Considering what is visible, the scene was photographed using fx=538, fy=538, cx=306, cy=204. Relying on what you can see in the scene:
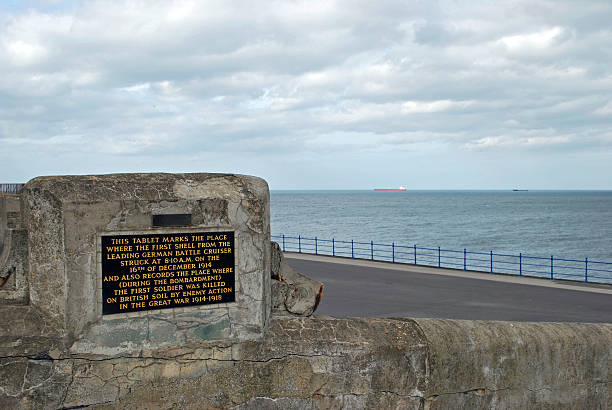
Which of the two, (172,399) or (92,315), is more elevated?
(92,315)

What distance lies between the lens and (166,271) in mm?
5098

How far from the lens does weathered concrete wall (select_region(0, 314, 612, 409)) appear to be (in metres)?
4.86

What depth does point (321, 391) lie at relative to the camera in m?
5.44

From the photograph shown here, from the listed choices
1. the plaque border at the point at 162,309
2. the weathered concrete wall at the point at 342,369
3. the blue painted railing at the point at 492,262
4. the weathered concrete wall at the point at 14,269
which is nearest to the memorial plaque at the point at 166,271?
the plaque border at the point at 162,309

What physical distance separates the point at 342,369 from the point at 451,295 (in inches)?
456

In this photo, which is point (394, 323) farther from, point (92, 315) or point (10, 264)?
point (10, 264)

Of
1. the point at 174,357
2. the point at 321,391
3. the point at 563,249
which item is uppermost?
the point at 174,357

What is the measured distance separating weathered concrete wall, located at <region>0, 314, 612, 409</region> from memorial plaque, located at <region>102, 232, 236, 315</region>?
0.48 metres

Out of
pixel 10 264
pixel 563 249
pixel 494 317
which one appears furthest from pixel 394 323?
pixel 563 249

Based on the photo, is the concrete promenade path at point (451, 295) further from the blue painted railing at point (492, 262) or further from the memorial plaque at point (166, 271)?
the memorial plaque at point (166, 271)

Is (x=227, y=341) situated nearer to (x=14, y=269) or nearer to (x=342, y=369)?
(x=342, y=369)

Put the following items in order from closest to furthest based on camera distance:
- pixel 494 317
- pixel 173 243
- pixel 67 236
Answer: pixel 67 236 < pixel 173 243 < pixel 494 317

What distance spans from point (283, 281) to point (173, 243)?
1410 mm

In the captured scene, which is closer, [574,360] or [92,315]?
[92,315]
